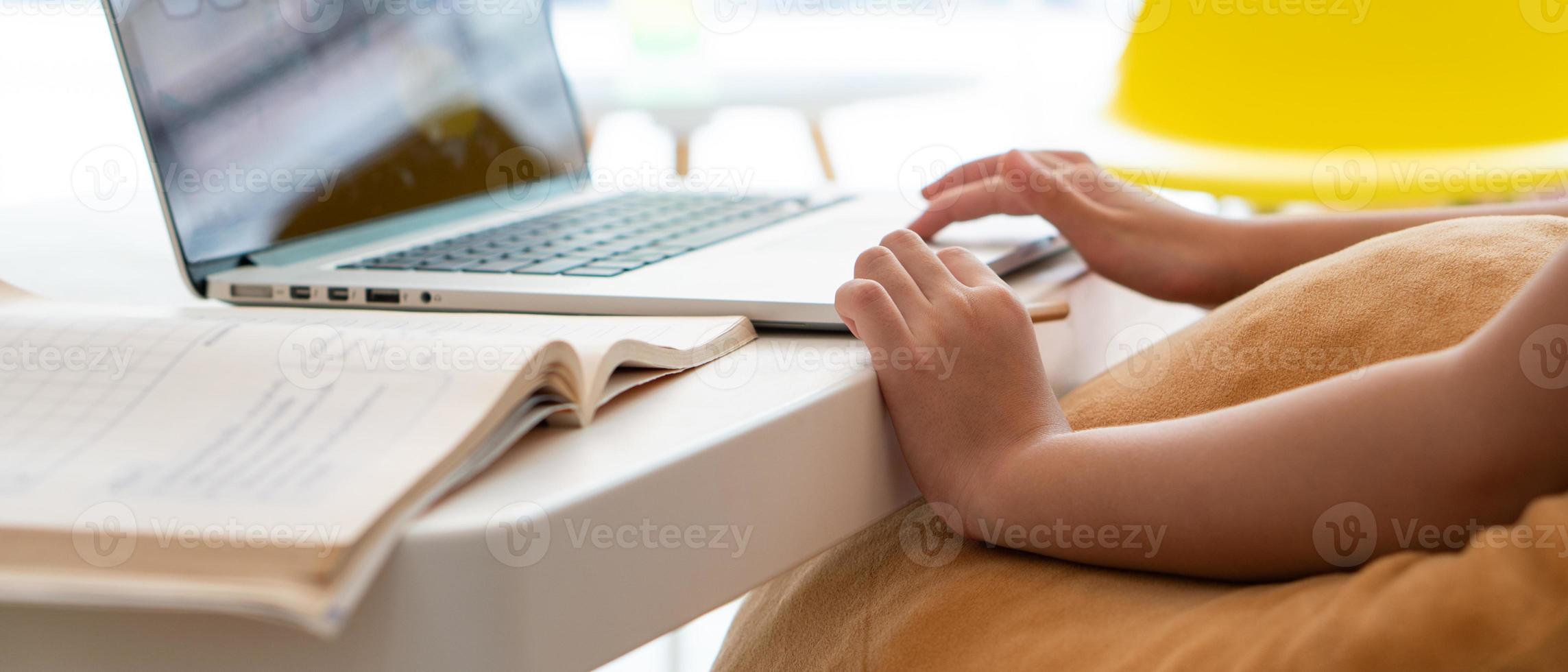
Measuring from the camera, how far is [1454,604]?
1.12 ft

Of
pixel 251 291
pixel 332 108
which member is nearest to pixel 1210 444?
pixel 251 291

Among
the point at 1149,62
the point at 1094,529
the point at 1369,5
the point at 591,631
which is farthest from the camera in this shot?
the point at 1149,62

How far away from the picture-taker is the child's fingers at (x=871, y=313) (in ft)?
1.51

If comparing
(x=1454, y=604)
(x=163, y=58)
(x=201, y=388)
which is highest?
(x=163, y=58)

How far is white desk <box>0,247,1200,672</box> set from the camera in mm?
303

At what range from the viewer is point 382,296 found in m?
0.60

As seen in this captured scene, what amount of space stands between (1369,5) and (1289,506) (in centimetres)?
125

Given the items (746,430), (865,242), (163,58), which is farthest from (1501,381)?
(163,58)

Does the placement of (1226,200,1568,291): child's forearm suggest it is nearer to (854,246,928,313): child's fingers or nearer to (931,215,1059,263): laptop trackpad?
(931,215,1059,263): laptop trackpad

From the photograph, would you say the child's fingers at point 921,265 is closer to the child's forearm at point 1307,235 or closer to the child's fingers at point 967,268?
the child's fingers at point 967,268

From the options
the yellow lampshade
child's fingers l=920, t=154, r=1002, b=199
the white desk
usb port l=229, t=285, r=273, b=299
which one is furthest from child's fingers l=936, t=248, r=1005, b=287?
the yellow lampshade

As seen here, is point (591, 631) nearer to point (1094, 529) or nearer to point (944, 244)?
point (1094, 529)

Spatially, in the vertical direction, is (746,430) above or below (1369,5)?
below

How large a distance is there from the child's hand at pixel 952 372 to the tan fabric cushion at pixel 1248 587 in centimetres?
4
